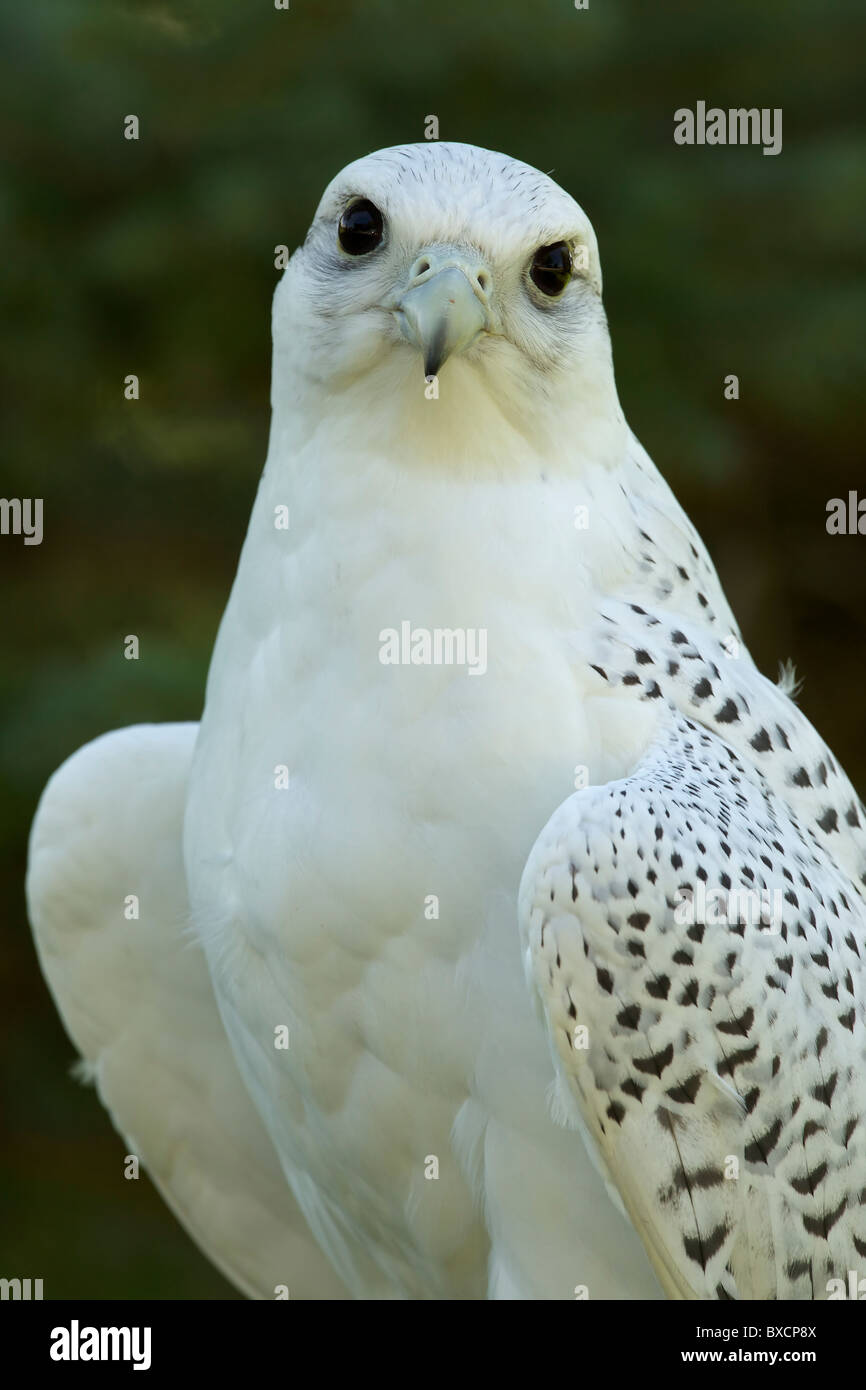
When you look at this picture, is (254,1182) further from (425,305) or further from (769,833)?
(425,305)

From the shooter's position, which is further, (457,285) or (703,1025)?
(457,285)

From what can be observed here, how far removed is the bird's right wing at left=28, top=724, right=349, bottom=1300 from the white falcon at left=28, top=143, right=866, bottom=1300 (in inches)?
15.4

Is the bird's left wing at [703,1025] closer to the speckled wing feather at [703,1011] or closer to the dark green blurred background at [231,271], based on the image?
the speckled wing feather at [703,1011]

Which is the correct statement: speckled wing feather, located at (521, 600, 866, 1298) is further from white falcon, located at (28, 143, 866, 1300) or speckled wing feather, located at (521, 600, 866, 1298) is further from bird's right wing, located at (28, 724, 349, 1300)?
bird's right wing, located at (28, 724, 349, 1300)

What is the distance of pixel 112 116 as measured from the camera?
4254mm

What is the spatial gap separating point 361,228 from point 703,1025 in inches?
47.5

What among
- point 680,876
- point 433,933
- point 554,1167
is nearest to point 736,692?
point 680,876

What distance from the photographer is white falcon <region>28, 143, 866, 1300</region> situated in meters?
2.16

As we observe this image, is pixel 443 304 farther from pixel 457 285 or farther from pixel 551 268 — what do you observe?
pixel 551 268

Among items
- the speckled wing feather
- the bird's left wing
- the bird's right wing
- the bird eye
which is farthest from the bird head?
the bird's right wing

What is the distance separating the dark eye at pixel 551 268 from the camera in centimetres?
244

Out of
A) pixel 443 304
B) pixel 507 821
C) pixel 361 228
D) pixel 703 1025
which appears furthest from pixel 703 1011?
pixel 361 228

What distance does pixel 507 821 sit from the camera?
7.48 ft

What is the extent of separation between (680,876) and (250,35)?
9.33 feet
